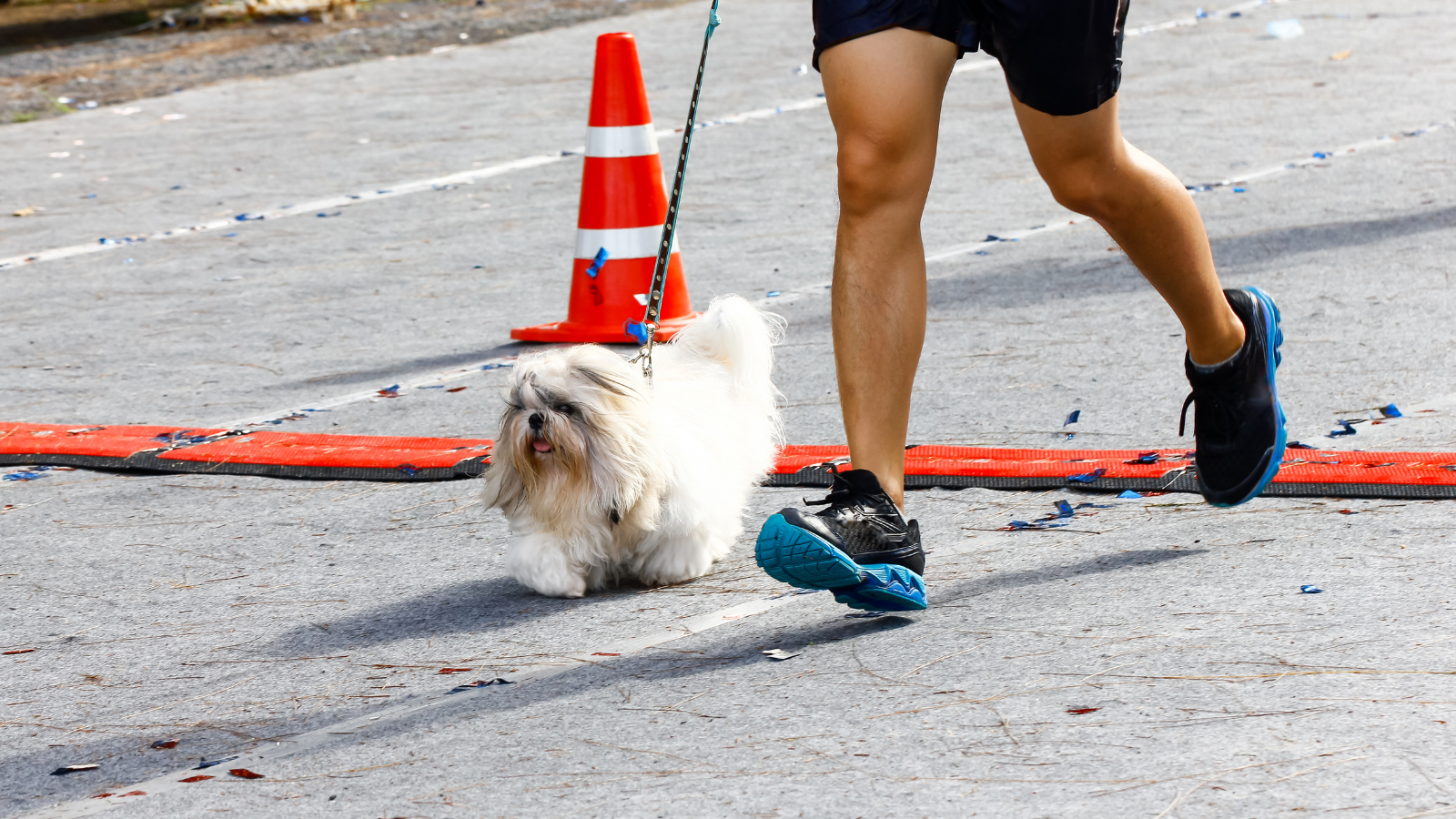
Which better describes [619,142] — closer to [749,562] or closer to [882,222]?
[749,562]

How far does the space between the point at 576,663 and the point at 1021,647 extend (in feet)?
2.83

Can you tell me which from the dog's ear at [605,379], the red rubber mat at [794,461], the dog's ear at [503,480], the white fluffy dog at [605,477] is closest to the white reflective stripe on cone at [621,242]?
the red rubber mat at [794,461]

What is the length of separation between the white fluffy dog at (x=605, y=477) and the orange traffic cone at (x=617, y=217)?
218 cm

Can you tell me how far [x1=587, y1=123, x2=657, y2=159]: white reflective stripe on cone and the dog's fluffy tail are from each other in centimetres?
205

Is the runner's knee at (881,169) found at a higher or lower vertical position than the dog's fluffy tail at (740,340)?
higher

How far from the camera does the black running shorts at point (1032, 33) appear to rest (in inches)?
129

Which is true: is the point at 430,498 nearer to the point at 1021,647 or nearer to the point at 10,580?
the point at 10,580

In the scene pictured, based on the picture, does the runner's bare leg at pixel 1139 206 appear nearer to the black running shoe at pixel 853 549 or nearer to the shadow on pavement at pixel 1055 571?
the shadow on pavement at pixel 1055 571

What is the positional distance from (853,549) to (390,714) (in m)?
0.96

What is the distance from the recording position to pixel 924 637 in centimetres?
315

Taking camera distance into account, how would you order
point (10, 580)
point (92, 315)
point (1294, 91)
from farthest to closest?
point (1294, 91), point (92, 315), point (10, 580)

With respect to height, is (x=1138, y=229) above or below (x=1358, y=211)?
above

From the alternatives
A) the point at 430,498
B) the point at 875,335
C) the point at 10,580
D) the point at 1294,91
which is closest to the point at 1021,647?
the point at 875,335

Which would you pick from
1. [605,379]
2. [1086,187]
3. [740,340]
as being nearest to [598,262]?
[740,340]
